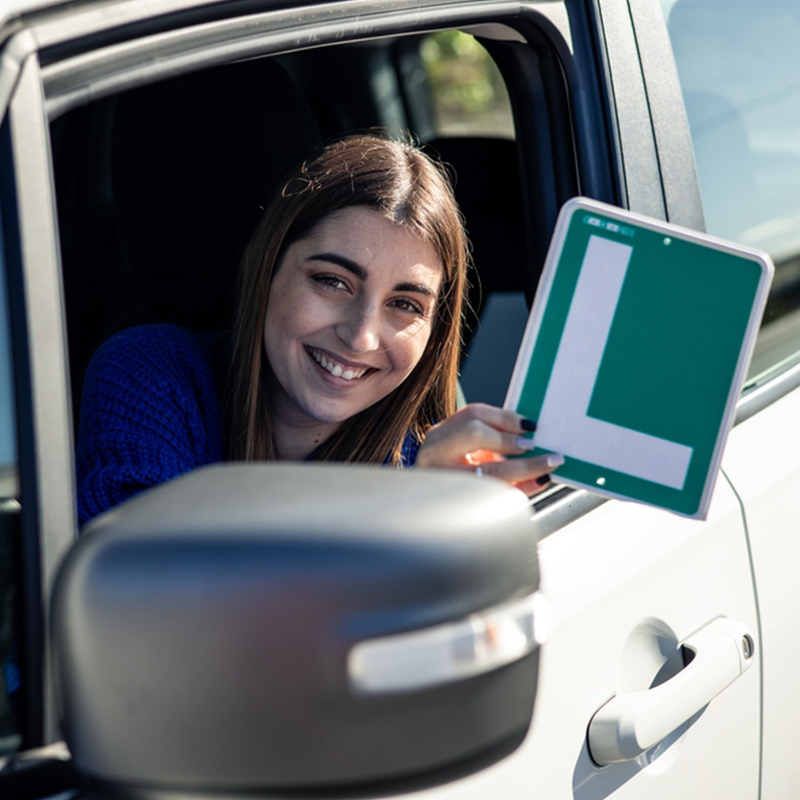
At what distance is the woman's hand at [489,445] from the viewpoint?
120 centimetres

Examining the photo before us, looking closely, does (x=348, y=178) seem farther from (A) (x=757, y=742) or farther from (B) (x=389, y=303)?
(A) (x=757, y=742)

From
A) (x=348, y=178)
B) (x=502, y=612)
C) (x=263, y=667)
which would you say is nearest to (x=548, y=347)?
(x=502, y=612)

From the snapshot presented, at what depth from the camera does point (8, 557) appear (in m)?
0.86

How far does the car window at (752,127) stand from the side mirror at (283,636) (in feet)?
4.12

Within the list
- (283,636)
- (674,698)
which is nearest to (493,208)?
(674,698)

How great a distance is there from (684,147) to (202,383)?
0.93 m

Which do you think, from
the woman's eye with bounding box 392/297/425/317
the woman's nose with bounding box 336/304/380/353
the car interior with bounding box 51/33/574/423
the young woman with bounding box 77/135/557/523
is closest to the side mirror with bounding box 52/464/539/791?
the young woman with bounding box 77/135/557/523

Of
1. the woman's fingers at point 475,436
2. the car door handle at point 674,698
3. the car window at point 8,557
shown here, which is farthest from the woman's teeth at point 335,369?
the car window at point 8,557

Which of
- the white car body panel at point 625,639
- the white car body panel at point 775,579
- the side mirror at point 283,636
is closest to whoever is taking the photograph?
the side mirror at point 283,636

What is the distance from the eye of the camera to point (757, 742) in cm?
148

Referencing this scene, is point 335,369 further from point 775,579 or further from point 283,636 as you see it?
point 283,636

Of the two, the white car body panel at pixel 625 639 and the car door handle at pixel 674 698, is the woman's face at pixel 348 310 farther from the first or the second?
the car door handle at pixel 674 698

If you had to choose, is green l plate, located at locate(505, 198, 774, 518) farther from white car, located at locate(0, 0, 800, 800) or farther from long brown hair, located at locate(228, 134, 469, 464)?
long brown hair, located at locate(228, 134, 469, 464)

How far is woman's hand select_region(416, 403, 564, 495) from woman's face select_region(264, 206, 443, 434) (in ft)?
1.62
